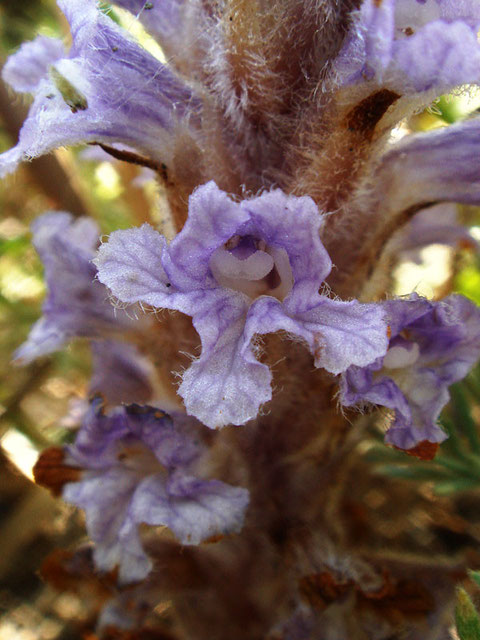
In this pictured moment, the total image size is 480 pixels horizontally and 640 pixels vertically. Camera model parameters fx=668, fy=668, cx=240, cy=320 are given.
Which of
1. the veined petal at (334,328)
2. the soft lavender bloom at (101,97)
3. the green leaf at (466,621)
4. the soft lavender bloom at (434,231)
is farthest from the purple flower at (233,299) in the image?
the soft lavender bloom at (434,231)

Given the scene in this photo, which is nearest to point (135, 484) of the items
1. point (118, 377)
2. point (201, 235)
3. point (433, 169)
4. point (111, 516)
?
point (111, 516)

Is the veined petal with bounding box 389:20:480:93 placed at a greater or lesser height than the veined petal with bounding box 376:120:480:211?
greater

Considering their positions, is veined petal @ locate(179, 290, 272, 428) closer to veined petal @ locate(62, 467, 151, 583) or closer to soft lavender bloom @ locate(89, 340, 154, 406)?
veined petal @ locate(62, 467, 151, 583)

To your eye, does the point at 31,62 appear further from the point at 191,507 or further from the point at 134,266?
the point at 191,507

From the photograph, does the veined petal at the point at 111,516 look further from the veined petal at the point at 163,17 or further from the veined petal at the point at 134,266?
the veined petal at the point at 163,17

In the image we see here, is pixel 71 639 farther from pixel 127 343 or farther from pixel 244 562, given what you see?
pixel 127 343

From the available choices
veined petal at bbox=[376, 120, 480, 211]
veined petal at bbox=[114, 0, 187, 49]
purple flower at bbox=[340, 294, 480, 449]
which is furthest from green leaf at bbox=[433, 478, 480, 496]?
veined petal at bbox=[114, 0, 187, 49]
